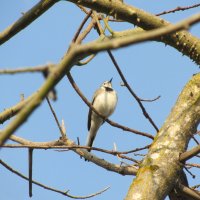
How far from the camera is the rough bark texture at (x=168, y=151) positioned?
266cm

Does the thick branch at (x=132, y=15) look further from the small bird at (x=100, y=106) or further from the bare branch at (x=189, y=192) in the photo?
the small bird at (x=100, y=106)

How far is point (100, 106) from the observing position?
25.8 ft

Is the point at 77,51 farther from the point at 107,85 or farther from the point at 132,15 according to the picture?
the point at 107,85

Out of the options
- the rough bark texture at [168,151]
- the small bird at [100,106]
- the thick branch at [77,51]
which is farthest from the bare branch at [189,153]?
the small bird at [100,106]

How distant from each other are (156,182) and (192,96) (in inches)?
32.4

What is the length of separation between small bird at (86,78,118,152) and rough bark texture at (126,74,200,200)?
450cm

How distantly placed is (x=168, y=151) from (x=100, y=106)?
4997 mm

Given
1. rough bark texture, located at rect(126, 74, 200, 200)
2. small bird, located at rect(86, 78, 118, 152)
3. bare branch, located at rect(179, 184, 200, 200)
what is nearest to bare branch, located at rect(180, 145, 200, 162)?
rough bark texture, located at rect(126, 74, 200, 200)

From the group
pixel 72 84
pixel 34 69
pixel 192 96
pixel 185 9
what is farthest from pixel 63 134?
pixel 34 69

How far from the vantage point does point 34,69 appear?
1187 millimetres

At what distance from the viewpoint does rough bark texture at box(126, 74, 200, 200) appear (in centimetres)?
266

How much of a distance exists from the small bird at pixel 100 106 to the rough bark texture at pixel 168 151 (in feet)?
14.8

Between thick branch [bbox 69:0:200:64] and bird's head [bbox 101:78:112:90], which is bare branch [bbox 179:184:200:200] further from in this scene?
bird's head [bbox 101:78:112:90]

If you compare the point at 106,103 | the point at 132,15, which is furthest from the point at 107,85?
the point at 132,15
